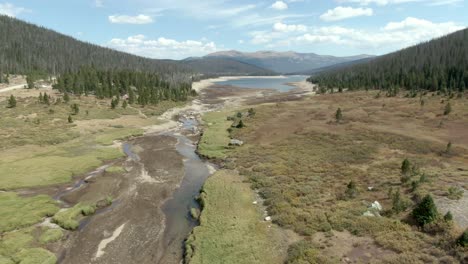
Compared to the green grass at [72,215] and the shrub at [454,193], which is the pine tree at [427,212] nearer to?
the shrub at [454,193]

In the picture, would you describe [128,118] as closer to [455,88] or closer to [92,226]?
[92,226]

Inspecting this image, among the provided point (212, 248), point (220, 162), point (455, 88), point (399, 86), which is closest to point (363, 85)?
point (399, 86)

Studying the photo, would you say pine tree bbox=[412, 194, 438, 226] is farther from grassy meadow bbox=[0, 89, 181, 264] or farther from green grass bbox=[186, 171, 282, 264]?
grassy meadow bbox=[0, 89, 181, 264]

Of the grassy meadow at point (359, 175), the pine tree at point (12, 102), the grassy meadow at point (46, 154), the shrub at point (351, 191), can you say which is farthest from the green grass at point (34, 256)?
the pine tree at point (12, 102)

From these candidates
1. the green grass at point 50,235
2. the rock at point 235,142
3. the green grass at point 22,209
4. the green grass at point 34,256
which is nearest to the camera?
the green grass at point 34,256

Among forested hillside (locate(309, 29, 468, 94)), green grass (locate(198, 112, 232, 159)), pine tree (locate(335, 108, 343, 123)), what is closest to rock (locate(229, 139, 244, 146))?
green grass (locate(198, 112, 232, 159))

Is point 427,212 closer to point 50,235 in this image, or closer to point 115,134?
point 50,235
